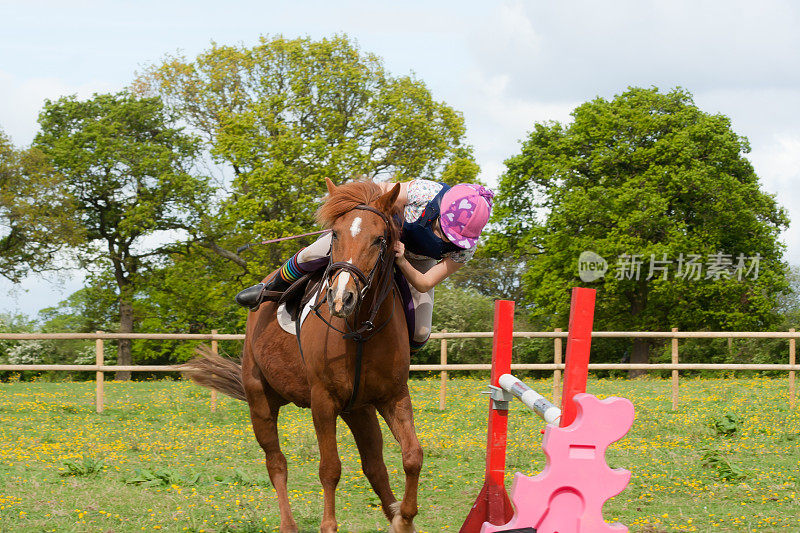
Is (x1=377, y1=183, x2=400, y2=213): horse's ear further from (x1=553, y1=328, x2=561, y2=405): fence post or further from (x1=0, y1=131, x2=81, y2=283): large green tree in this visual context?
(x1=0, y1=131, x2=81, y2=283): large green tree

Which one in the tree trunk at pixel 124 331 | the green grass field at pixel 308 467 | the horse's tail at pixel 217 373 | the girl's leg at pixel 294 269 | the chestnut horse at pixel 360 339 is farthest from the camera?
the tree trunk at pixel 124 331

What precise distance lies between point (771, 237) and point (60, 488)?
2644 cm

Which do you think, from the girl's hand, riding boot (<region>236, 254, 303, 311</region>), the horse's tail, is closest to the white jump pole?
the girl's hand

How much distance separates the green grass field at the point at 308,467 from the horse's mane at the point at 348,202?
2674 millimetres

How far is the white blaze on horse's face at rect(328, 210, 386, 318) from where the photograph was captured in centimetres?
349

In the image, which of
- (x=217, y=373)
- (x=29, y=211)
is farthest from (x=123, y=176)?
(x=217, y=373)

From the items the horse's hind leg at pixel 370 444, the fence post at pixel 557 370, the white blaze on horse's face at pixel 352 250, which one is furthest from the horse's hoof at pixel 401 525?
the fence post at pixel 557 370

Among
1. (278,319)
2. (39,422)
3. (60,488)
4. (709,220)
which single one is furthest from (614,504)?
(709,220)

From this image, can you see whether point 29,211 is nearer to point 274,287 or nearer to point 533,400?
point 274,287

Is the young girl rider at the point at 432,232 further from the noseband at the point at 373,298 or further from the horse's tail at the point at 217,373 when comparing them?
the horse's tail at the point at 217,373

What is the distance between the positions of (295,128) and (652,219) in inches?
523

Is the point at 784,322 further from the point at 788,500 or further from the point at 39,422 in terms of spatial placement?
the point at 39,422

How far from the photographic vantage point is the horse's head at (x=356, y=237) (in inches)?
139

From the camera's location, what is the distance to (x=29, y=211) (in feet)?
80.6
